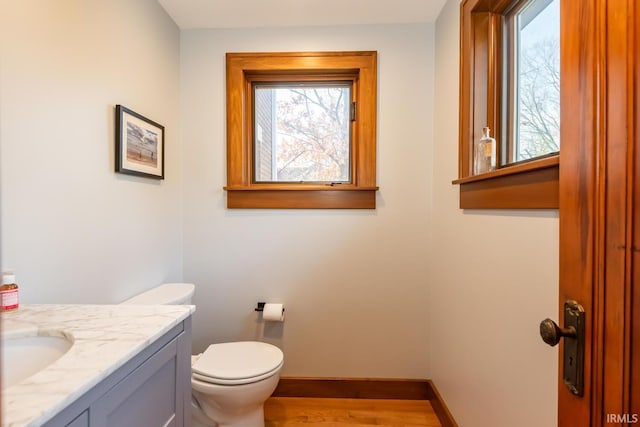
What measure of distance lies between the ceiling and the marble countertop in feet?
5.26

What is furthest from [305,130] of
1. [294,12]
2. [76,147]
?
[76,147]

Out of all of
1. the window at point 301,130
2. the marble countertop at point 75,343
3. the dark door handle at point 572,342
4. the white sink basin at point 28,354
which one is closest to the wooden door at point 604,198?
the dark door handle at point 572,342

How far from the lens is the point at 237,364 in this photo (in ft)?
4.67

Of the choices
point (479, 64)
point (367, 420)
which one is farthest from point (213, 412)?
point (479, 64)

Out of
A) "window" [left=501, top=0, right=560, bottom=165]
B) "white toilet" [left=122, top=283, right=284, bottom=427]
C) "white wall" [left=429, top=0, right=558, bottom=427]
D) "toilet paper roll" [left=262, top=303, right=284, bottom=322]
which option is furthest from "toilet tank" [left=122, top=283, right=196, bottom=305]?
"window" [left=501, top=0, right=560, bottom=165]

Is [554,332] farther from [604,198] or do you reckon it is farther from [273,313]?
[273,313]

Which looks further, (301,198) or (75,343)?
(301,198)

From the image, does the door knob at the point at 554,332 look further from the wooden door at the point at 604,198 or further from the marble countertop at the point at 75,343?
the marble countertop at the point at 75,343

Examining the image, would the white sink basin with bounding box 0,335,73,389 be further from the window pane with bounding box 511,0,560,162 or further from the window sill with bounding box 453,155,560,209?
the window pane with bounding box 511,0,560,162

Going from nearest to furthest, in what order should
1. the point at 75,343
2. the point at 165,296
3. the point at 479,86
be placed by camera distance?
the point at 75,343 → the point at 479,86 → the point at 165,296

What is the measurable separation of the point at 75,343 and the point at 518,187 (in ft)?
4.31

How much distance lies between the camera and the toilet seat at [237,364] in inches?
52.0

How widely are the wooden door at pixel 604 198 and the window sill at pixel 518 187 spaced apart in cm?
31

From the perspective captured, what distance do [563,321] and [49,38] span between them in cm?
165
